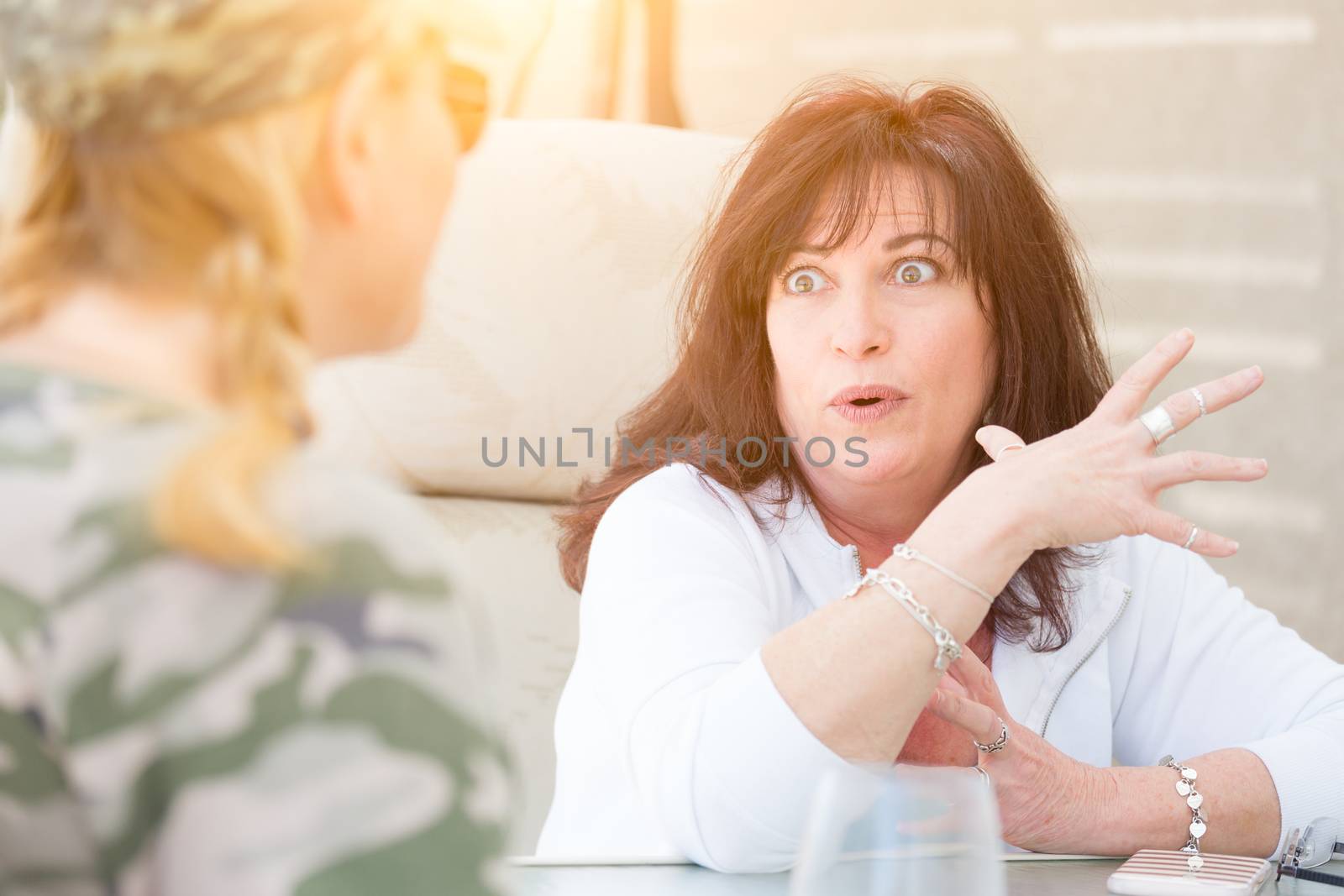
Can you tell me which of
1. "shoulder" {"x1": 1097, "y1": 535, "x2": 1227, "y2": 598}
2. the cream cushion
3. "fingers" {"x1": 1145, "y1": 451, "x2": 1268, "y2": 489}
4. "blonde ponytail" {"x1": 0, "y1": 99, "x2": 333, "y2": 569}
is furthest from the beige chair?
"blonde ponytail" {"x1": 0, "y1": 99, "x2": 333, "y2": 569}

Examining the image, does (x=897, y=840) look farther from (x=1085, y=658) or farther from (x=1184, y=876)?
(x=1085, y=658)

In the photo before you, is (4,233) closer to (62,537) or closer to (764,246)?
(62,537)

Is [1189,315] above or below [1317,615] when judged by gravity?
above

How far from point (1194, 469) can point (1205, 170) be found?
1.33 metres

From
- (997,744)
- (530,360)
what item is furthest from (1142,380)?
(530,360)

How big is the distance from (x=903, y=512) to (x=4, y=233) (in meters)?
0.93

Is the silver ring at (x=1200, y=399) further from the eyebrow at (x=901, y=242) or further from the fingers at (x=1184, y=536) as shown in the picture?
the eyebrow at (x=901, y=242)

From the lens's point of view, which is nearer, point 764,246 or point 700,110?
point 764,246

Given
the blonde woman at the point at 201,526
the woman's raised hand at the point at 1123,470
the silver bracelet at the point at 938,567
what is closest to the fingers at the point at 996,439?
the woman's raised hand at the point at 1123,470

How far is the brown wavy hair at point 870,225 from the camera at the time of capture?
1145mm

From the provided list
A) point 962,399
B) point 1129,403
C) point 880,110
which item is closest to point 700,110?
point 880,110

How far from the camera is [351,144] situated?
14.5 inches

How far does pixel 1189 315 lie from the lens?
204 cm

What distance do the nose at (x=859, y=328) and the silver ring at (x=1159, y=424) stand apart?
0.26 meters
